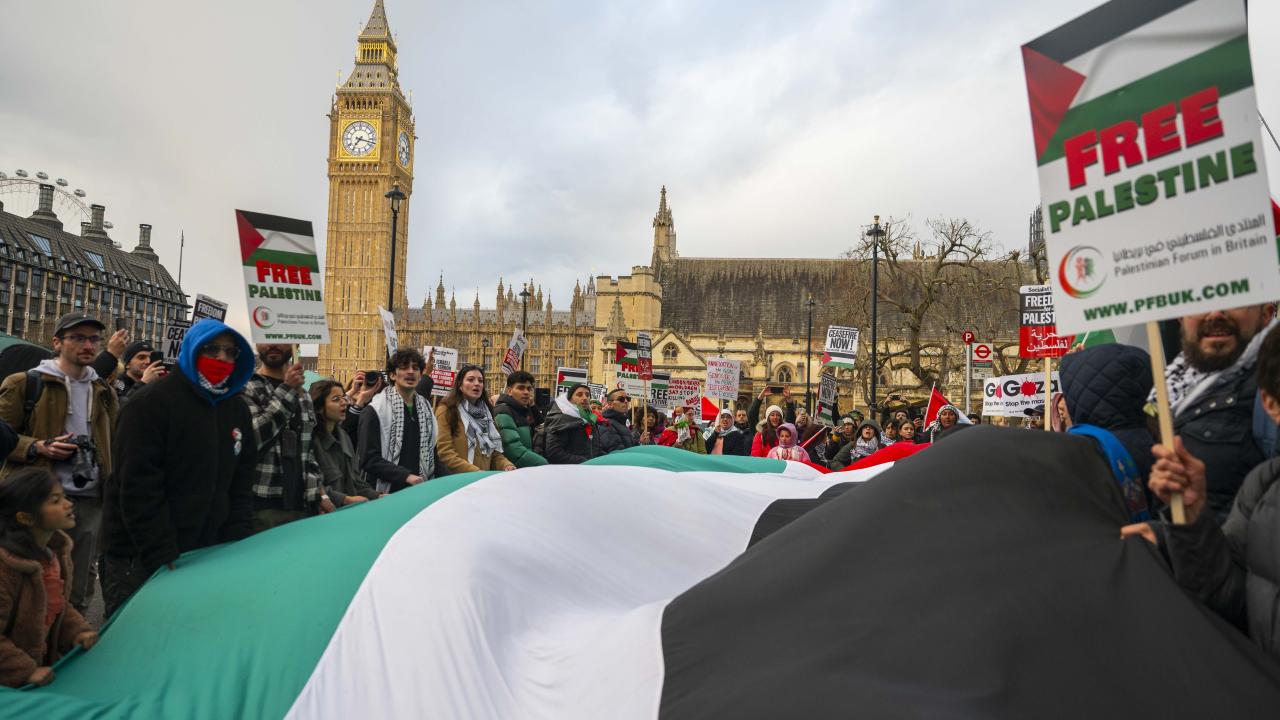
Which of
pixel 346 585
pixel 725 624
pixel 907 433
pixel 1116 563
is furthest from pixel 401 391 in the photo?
pixel 907 433

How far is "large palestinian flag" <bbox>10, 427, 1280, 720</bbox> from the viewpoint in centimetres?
241

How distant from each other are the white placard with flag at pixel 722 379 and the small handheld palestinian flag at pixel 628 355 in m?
1.61

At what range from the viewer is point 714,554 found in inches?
174

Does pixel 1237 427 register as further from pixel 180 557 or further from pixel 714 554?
pixel 180 557

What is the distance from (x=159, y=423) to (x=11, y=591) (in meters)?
0.90

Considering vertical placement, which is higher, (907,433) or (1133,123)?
(1133,123)

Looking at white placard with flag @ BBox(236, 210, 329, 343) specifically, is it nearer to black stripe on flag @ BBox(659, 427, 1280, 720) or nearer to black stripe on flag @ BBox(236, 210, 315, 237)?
black stripe on flag @ BBox(236, 210, 315, 237)

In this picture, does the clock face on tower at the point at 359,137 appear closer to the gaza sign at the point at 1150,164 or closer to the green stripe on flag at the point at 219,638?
the green stripe on flag at the point at 219,638

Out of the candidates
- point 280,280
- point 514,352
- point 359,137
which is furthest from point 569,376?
point 359,137

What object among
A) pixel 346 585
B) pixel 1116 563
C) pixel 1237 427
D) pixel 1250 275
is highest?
pixel 1250 275

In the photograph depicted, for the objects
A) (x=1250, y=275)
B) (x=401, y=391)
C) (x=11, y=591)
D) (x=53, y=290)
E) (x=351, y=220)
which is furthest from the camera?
(x=351, y=220)

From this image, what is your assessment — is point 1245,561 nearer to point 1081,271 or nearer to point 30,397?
point 1081,271

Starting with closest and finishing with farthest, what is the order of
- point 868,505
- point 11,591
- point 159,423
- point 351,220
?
point 868,505 → point 11,591 → point 159,423 → point 351,220

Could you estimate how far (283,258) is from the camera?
626 cm
